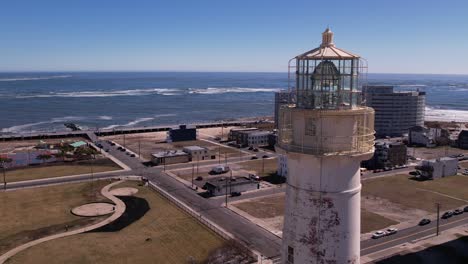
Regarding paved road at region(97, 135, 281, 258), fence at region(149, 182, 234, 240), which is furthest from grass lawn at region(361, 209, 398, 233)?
fence at region(149, 182, 234, 240)

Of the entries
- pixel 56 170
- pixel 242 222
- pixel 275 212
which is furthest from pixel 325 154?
pixel 56 170

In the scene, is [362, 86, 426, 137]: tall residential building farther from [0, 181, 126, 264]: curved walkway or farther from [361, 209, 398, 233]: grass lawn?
[0, 181, 126, 264]: curved walkway

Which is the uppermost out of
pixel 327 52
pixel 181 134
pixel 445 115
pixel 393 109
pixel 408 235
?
pixel 327 52

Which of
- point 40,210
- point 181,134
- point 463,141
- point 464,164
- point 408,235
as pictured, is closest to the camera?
point 408,235

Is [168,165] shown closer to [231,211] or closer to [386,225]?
[231,211]

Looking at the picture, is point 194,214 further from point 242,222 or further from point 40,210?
point 40,210

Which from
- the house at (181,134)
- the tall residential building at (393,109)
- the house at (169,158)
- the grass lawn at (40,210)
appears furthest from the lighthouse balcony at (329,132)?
the tall residential building at (393,109)

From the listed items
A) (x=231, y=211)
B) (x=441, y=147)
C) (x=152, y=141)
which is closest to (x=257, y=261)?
(x=231, y=211)
